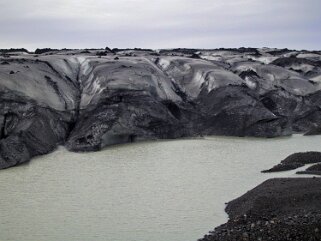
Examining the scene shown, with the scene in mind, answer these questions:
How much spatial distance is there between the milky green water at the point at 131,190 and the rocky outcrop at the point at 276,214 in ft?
3.02

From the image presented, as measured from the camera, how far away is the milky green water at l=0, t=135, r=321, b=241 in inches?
623

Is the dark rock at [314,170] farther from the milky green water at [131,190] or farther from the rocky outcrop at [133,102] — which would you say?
the rocky outcrop at [133,102]

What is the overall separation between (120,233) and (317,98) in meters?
37.1

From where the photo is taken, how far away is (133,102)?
36.9 m

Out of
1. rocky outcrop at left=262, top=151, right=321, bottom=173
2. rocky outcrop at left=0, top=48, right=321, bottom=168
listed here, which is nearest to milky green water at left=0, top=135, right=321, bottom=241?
rocky outcrop at left=262, top=151, right=321, bottom=173

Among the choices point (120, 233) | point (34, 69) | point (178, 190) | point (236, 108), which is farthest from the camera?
point (236, 108)

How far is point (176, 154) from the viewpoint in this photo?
2958cm

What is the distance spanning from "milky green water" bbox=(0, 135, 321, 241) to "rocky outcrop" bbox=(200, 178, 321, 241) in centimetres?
92

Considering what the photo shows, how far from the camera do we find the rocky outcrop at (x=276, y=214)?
1295 cm

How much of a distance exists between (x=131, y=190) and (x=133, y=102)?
55.1 feet

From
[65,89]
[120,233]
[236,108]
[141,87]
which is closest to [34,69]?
[65,89]

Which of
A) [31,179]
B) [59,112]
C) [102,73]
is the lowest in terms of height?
[31,179]

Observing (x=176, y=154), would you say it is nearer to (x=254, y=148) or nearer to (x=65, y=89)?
(x=254, y=148)

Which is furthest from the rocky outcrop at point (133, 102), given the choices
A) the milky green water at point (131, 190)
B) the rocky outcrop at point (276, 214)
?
the rocky outcrop at point (276, 214)
